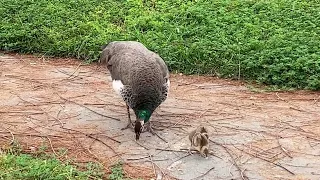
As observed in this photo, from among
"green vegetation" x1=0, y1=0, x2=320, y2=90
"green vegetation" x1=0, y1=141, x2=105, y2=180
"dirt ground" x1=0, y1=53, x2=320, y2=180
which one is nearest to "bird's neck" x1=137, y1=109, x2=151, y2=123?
"dirt ground" x1=0, y1=53, x2=320, y2=180

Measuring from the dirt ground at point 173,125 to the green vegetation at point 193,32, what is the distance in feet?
1.01

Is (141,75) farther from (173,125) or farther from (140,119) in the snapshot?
(173,125)

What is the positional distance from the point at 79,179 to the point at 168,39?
3.62 meters

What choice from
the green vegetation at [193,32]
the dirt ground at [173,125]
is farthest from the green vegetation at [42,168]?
the green vegetation at [193,32]

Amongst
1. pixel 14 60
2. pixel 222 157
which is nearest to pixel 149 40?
pixel 14 60

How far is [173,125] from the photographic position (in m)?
5.80

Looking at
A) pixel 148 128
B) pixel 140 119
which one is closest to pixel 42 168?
pixel 140 119

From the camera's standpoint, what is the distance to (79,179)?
4.59m

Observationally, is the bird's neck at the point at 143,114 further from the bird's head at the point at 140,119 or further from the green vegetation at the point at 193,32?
the green vegetation at the point at 193,32

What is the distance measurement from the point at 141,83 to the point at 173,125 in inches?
27.2

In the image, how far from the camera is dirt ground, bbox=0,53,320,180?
4969mm

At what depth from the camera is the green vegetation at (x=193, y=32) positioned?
7.04m

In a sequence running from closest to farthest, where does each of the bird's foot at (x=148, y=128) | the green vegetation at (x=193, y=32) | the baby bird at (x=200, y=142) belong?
the baby bird at (x=200, y=142)
the bird's foot at (x=148, y=128)
the green vegetation at (x=193, y=32)

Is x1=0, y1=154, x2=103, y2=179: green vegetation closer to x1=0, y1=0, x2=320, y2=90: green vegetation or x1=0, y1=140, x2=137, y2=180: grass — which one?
x1=0, y1=140, x2=137, y2=180: grass
